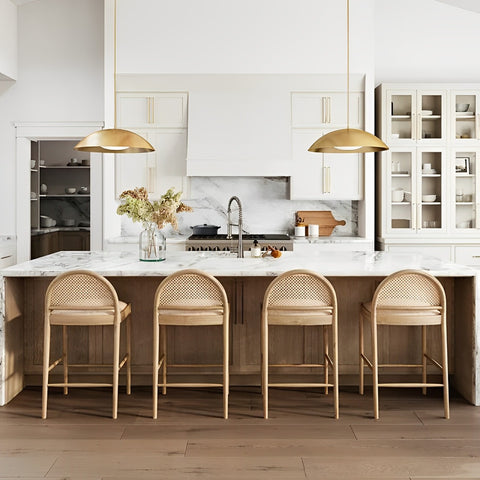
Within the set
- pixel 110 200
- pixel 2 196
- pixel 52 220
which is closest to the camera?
pixel 110 200

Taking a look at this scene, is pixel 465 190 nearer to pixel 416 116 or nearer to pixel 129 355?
pixel 416 116

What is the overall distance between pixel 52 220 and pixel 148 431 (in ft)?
17.5

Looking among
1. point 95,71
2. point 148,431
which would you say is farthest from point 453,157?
point 148,431

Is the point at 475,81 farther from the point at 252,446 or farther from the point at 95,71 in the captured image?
the point at 252,446

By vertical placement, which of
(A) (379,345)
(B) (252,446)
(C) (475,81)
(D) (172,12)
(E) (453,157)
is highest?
(D) (172,12)

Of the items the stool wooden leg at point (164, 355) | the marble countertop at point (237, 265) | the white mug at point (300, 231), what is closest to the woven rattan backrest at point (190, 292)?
the marble countertop at point (237, 265)

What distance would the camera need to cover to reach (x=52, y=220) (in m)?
7.84

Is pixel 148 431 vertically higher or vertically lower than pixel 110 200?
lower

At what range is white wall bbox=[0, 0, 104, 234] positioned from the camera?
6.07 metres

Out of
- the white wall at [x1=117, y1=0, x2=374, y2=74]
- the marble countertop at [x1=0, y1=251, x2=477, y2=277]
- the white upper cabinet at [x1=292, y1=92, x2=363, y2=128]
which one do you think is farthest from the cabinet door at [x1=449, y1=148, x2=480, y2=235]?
the marble countertop at [x1=0, y1=251, x2=477, y2=277]

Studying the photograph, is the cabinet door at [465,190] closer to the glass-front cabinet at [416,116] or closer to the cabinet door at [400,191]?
Answer: the glass-front cabinet at [416,116]

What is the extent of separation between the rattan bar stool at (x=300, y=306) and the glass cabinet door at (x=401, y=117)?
3.08 metres

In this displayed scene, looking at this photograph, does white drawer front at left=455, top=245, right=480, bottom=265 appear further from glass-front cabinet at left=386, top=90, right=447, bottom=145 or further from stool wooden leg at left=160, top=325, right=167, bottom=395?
stool wooden leg at left=160, top=325, right=167, bottom=395

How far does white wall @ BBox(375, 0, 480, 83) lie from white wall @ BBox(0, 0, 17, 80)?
3864 mm
